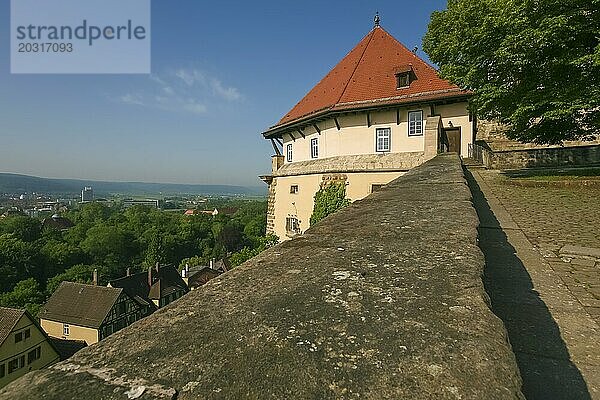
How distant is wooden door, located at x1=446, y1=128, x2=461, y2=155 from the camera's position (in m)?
16.3

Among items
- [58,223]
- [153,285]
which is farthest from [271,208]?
[58,223]

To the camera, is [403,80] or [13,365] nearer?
[403,80]

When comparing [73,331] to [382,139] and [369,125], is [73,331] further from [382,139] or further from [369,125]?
[382,139]

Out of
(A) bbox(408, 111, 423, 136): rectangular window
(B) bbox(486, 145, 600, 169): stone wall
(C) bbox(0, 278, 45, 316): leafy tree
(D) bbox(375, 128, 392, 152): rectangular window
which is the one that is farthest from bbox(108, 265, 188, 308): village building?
(B) bbox(486, 145, 600, 169): stone wall

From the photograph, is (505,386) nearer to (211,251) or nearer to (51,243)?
(51,243)

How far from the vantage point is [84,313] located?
122ft

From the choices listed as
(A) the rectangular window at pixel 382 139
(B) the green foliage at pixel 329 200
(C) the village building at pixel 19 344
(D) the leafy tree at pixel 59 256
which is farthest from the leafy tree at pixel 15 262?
(A) the rectangular window at pixel 382 139

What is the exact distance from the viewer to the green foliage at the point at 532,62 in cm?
895

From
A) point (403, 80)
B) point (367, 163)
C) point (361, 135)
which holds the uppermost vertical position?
point (403, 80)

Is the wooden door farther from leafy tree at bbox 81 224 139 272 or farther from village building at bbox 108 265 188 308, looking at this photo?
leafy tree at bbox 81 224 139 272

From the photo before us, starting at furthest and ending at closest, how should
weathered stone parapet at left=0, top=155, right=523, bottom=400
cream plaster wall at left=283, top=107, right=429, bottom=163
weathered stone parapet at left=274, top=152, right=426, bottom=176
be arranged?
1. cream plaster wall at left=283, top=107, right=429, bottom=163
2. weathered stone parapet at left=274, top=152, right=426, bottom=176
3. weathered stone parapet at left=0, top=155, right=523, bottom=400

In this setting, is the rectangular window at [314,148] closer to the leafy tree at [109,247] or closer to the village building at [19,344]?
the village building at [19,344]

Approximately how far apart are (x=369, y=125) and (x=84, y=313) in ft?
118

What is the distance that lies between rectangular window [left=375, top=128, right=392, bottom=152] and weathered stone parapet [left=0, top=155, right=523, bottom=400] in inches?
619
